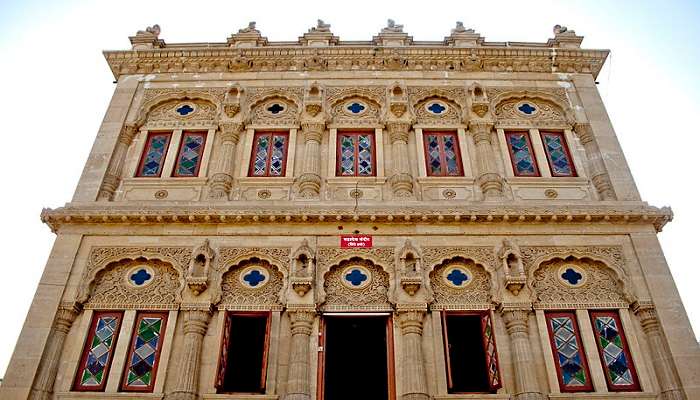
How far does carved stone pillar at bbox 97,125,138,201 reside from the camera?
1162cm

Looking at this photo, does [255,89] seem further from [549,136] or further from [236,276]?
[549,136]

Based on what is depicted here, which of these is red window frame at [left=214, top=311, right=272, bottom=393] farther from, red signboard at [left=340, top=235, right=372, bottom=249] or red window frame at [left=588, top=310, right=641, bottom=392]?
red window frame at [left=588, top=310, right=641, bottom=392]

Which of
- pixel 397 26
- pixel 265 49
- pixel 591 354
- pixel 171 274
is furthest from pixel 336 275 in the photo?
pixel 397 26

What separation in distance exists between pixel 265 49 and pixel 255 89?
3.54ft

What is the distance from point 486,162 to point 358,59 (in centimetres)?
417

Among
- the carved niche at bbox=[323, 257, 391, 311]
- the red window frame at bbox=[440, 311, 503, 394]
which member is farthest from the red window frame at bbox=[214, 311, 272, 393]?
the red window frame at bbox=[440, 311, 503, 394]

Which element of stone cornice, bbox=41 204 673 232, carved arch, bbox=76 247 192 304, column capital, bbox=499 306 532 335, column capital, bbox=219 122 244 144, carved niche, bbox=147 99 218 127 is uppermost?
carved niche, bbox=147 99 218 127

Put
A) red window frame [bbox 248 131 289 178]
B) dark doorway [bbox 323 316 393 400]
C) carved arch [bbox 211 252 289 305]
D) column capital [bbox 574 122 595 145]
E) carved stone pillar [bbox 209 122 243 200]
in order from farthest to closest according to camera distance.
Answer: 1. column capital [bbox 574 122 595 145]
2. red window frame [bbox 248 131 289 178]
3. carved stone pillar [bbox 209 122 243 200]
4. carved arch [bbox 211 252 289 305]
5. dark doorway [bbox 323 316 393 400]

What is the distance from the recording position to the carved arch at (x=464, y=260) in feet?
33.2

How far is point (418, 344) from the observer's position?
950 cm

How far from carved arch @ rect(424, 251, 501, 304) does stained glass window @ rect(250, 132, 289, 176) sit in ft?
12.3

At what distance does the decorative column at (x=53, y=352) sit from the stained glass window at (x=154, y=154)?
10.7ft

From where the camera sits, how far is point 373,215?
1088cm

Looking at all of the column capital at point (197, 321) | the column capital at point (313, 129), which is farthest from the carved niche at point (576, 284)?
the column capital at point (197, 321)
